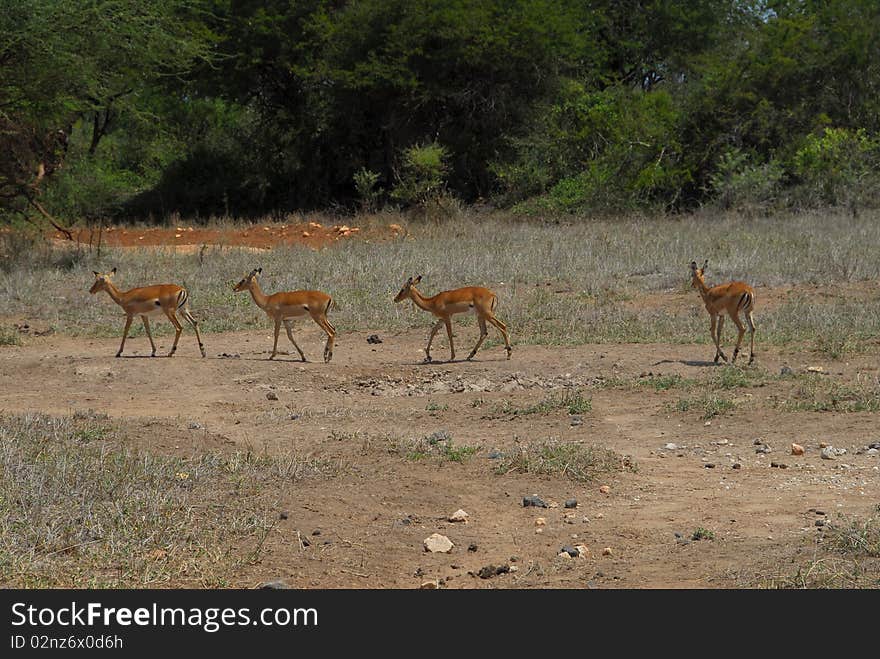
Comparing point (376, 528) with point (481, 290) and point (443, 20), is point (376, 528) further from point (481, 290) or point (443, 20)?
point (443, 20)

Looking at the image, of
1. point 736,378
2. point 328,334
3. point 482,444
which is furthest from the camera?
point 328,334

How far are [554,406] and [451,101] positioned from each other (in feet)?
72.1

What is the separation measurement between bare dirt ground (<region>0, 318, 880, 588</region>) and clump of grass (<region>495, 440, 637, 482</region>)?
5.3 inches

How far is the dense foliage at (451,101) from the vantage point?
22203 mm

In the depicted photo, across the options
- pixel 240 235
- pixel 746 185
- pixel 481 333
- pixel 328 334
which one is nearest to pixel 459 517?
pixel 481 333

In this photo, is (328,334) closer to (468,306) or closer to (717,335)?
(468,306)

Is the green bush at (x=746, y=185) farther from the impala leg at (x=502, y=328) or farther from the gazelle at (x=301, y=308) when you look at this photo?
the gazelle at (x=301, y=308)

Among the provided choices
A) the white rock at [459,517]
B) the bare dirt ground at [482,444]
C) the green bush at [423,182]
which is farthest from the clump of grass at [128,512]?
the green bush at [423,182]

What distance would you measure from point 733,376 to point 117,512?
6642mm

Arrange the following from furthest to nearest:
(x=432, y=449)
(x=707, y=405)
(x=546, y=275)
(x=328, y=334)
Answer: (x=546, y=275)
(x=328, y=334)
(x=707, y=405)
(x=432, y=449)

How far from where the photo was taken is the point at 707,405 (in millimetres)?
10219

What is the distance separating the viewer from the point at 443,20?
30.4 m

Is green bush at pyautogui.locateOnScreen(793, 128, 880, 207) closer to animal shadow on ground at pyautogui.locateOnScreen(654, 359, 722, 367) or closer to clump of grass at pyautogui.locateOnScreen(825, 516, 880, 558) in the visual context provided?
animal shadow on ground at pyautogui.locateOnScreen(654, 359, 722, 367)

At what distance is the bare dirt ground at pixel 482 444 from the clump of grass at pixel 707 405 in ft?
0.34
